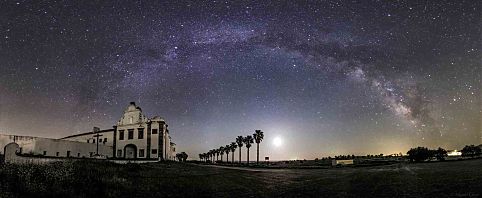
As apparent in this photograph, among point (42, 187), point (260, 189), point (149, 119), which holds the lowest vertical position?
point (260, 189)

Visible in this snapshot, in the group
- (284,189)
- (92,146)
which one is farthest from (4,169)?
(92,146)

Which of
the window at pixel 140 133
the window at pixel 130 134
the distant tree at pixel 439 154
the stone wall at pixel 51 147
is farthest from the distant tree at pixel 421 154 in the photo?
the stone wall at pixel 51 147

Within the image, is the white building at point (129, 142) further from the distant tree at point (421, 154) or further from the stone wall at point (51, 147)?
the distant tree at point (421, 154)

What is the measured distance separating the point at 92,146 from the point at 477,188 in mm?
59479

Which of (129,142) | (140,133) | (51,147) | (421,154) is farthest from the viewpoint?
(129,142)

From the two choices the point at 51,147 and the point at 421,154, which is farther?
the point at 421,154

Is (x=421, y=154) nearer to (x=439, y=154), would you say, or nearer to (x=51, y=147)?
(x=439, y=154)

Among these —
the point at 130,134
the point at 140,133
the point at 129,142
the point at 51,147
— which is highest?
the point at 140,133

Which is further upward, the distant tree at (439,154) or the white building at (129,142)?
the white building at (129,142)

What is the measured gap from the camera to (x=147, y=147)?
5822cm

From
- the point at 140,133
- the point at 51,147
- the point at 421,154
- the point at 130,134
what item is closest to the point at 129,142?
the point at 130,134

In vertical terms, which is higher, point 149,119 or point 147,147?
point 149,119

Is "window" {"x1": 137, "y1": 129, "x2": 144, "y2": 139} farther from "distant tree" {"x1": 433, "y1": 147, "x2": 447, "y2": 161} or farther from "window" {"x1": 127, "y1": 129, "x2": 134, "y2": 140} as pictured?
"distant tree" {"x1": 433, "y1": 147, "x2": 447, "y2": 161}

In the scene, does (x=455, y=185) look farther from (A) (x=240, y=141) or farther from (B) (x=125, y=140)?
(A) (x=240, y=141)
